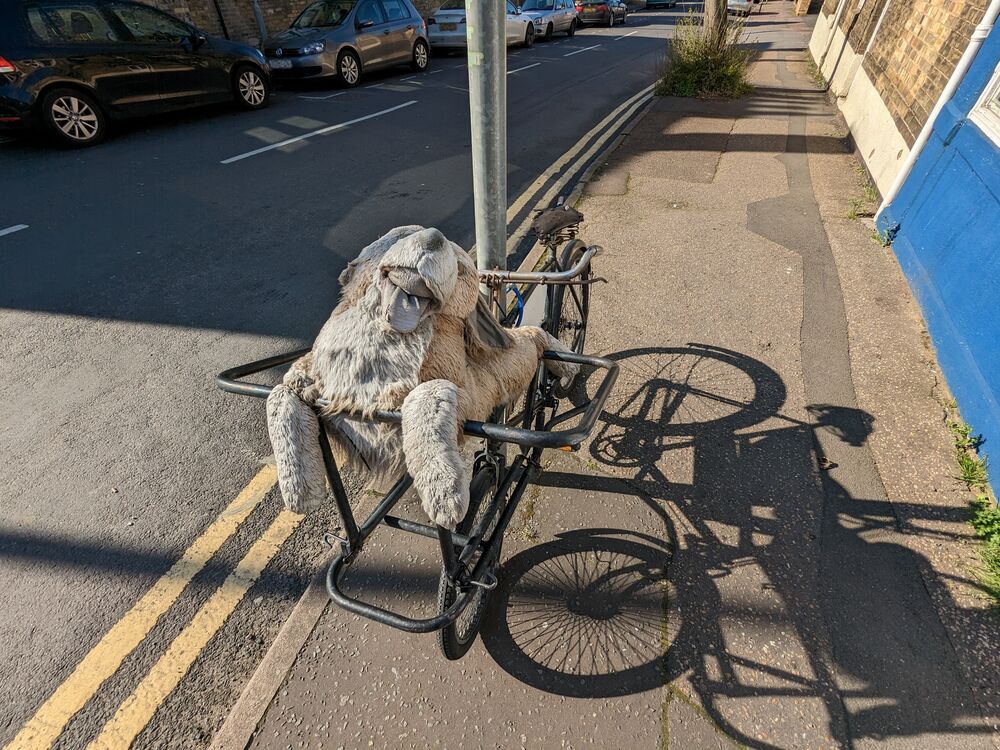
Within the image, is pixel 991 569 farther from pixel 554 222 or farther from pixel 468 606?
pixel 554 222

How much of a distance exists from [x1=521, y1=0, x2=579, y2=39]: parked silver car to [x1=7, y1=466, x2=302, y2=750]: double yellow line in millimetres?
20233

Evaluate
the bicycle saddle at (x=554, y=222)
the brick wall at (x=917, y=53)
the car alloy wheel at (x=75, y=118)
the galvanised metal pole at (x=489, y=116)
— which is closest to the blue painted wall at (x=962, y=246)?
the brick wall at (x=917, y=53)

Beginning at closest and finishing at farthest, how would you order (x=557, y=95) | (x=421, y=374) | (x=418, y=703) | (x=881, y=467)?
(x=421, y=374) → (x=418, y=703) → (x=881, y=467) → (x=557, y=95)

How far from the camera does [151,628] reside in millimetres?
2195

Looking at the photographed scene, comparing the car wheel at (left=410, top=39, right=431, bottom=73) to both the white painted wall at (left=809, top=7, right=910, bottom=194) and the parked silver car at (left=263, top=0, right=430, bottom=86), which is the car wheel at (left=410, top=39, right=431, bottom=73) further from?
the white painted wall at (left=809, top=7, right=910, bottom=194)

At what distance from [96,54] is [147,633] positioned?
28.6ft

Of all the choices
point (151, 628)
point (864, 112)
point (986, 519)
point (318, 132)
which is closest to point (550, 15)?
point (318, 132)

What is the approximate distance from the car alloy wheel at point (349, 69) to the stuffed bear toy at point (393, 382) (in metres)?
11.5

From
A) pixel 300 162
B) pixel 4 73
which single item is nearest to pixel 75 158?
pixel 4 73

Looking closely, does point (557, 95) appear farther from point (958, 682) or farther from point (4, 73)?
point (958, 682)

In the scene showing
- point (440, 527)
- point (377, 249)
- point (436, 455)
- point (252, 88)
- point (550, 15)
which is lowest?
point (252, 88)

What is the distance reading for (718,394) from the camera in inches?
133

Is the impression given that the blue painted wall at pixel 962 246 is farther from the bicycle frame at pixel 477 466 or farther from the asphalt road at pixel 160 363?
the asphalt road at pixel 160 363

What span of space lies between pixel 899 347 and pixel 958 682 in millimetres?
2577
